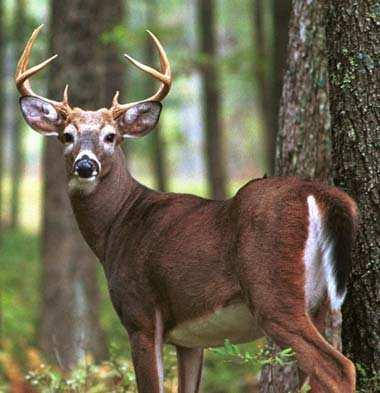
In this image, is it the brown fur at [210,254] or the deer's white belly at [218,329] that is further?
the deer's white belly at [218,329]

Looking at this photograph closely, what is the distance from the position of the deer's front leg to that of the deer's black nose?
1.00 metres

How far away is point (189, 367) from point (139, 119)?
1664 mm

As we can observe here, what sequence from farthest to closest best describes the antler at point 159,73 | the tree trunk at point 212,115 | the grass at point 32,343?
the tree trunk at point 212,115 → the grass at point 32,343 → the antler at point 159,73

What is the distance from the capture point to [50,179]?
458 inches

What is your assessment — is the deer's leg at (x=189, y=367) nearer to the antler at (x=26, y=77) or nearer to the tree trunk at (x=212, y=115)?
the antler at (x=26, y=77)

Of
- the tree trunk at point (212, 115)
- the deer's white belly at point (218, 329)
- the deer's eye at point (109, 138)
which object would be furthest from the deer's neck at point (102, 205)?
the tree trunk at point (212, 115)

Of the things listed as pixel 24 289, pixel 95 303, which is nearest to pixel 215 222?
pixel 95 303

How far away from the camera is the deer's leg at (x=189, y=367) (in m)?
6.52

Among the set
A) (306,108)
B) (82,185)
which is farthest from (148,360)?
(306,108)

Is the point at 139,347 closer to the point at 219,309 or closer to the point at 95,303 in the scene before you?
the point at 219,309

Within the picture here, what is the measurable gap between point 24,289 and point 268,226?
14.2 meters

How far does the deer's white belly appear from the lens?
5.64 meters

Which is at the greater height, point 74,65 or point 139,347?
point 74,65

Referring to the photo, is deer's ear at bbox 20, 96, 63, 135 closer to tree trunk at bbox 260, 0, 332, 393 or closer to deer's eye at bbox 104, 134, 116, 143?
deer's eye at bbox 104, 134, 116, 143
